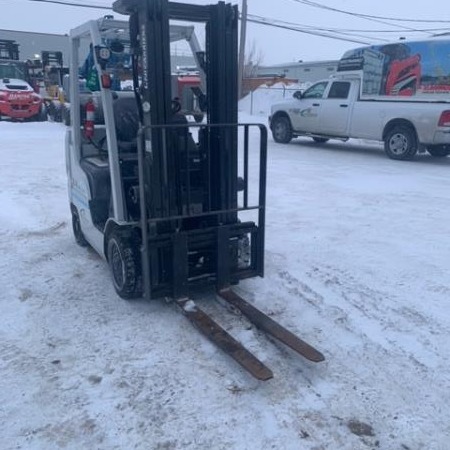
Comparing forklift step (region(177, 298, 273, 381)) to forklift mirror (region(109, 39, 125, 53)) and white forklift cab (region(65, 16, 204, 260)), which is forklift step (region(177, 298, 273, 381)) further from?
forklift mirror (region(109, 39, 125, 53))

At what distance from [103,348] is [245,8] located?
24.8 meters

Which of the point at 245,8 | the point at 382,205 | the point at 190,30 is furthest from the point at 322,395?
the point at 245,8

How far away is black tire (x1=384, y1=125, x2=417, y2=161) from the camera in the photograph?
1173cm

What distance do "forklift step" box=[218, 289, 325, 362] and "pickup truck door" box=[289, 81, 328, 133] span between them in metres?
10.6

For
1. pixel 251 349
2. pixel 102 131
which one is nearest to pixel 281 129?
pixel 102 131

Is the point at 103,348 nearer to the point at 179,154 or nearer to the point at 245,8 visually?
the point at 179,154

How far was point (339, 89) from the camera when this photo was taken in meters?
13.2

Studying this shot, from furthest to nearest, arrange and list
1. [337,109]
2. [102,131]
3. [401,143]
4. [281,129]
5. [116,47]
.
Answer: [281,129] → [337,109] → [401,143] → [102,131] → [116,47]

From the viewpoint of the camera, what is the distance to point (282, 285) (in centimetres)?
443

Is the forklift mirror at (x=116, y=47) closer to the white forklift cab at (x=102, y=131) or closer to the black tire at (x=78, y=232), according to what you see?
the white forklift cab at (x=102, y=131)

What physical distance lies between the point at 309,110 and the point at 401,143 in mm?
3005

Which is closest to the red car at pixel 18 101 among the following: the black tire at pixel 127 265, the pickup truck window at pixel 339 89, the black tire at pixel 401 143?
the pickup truck window at pixel 339 89

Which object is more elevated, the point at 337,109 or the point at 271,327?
the point at 337,109

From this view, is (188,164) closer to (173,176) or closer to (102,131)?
(173,176)
